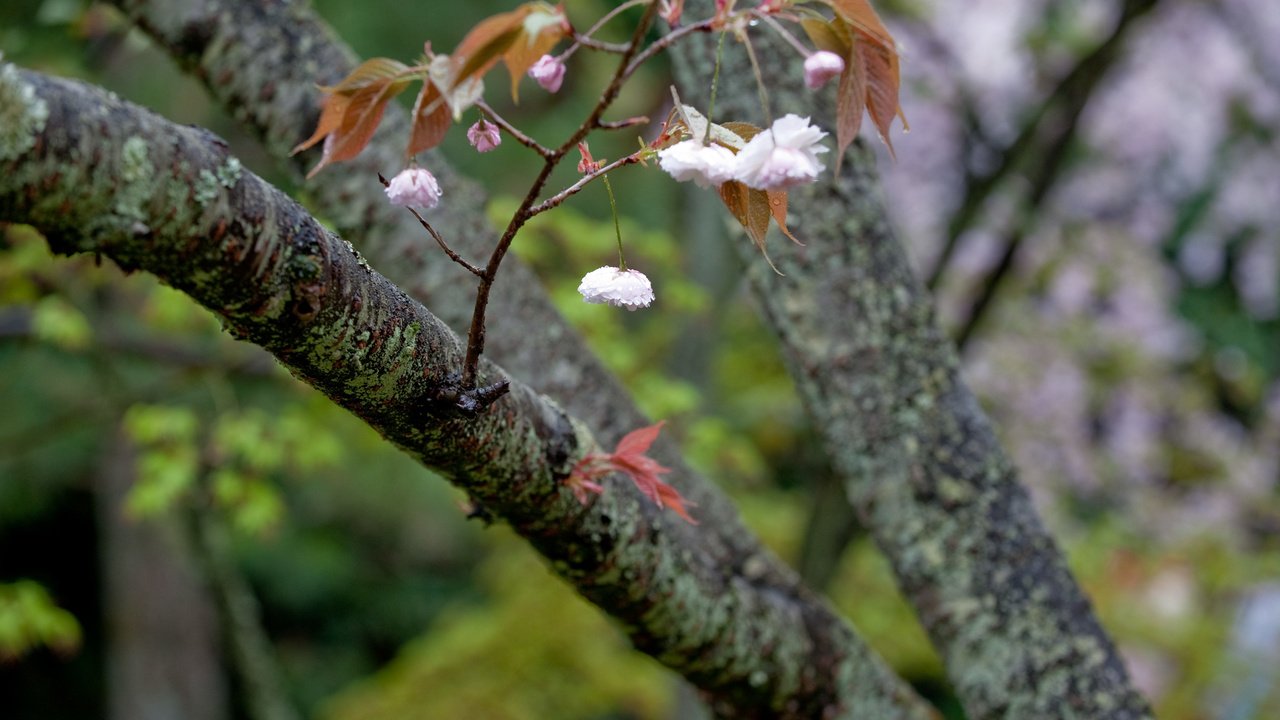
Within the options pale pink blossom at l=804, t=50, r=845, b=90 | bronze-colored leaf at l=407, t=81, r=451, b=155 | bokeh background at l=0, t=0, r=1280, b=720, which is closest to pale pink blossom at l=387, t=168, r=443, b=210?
bronze-colored leaf at l=407, t=81, r=451, b=155

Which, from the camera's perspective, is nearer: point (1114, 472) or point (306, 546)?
point (1114, 472)

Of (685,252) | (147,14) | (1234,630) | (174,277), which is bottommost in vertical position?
(1234,630)

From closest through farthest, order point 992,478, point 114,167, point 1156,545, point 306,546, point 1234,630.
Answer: point 114,167 → point 992,478 → point 1234,630 → point 1156,545 → point 306,546

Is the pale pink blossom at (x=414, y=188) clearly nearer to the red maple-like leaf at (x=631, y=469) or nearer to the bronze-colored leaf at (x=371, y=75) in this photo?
the bronze-colored leaf at (x=371, y=75)

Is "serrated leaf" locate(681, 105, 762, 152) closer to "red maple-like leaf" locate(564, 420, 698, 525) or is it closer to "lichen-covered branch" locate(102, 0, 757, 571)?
"red maple-like leaf" locate(564, 420, 698, 525)

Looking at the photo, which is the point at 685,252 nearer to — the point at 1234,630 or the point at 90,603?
the point at 1234,630

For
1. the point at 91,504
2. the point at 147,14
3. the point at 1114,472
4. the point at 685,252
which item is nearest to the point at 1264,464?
the point at 1114,472
